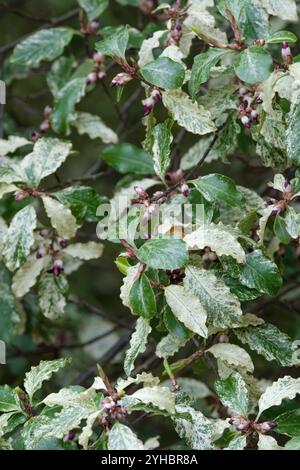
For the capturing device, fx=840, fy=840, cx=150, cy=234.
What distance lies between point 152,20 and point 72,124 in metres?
0.40

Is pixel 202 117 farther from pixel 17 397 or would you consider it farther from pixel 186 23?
pixel 17 397

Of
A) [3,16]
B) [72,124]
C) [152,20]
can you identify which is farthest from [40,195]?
[3,16]

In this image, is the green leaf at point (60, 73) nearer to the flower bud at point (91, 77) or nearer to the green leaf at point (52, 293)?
the flower bud at point (91, 77)

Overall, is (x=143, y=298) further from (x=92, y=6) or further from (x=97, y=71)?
(x=92, y=6)

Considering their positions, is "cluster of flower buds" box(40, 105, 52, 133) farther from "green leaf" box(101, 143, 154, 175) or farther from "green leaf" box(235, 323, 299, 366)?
"green leaf" box(235, 323, 299, 366)

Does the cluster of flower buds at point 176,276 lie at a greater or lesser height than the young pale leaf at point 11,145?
lesser

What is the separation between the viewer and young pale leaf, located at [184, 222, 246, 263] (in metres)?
1.41

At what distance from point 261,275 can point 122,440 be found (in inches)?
15.4

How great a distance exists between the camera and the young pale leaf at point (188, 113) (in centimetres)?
153

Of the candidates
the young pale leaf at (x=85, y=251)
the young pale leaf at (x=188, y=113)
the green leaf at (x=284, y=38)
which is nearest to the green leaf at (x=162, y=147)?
the young pale leaf at (x=188, y=113)

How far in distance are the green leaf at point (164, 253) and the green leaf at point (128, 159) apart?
1.87 ft

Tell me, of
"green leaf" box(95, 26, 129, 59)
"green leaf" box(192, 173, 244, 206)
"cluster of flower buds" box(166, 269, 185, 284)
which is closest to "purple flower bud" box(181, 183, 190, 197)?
"green leaf" box(192, 173, 244, 206)

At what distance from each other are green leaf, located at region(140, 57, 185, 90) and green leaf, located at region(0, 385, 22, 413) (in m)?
0.60

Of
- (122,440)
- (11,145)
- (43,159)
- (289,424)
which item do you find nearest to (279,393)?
(289,424)
